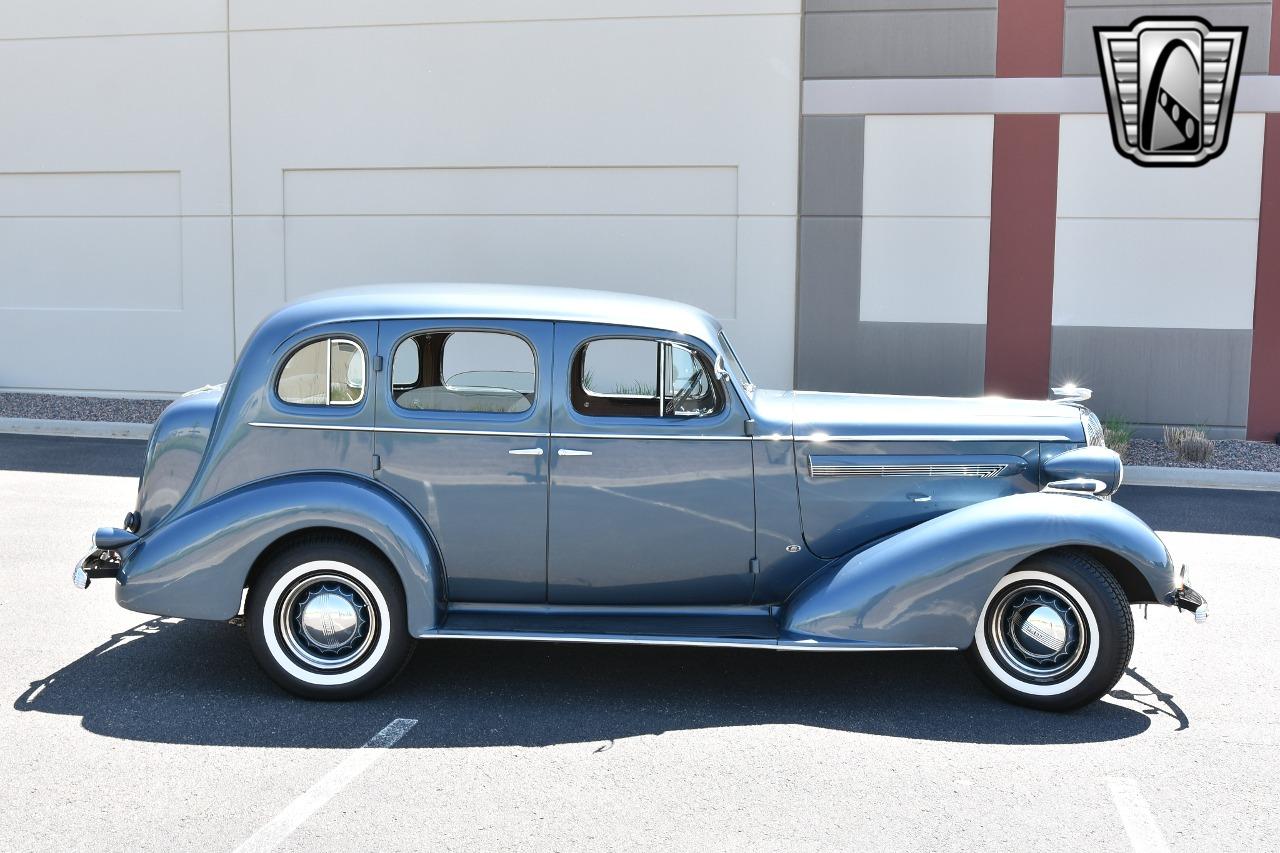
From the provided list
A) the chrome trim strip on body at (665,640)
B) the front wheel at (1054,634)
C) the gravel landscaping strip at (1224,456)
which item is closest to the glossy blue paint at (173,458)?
the chrome trim strip on body at (665,640)

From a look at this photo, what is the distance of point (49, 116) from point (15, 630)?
493 inches

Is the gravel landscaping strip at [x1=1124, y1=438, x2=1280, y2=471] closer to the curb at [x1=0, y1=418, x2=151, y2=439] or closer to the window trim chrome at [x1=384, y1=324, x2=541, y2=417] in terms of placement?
the window trim chrome at [x1=384, y1=324, x2=541, y2=417]

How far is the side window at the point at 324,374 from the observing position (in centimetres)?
540

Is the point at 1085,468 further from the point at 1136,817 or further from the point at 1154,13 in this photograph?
the point at 1154,13

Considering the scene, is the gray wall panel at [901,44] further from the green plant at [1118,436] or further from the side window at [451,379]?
the side window at [451,379]

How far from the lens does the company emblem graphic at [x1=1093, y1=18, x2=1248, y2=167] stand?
1363 centimetres

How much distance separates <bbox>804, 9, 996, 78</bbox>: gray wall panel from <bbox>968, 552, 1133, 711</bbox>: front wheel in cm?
1029

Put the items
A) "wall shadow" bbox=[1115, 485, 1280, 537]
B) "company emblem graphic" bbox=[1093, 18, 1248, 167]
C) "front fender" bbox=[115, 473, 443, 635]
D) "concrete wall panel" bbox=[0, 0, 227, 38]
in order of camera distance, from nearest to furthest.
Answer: "front fender" bbox=[115, 473, 443, 635]
"wall shadow" bbox=[1115, 485, 1280, 537]
"company emblem graphic" bbox=[1093, 18, 1248, 167]
"concrete wall panel" bbox=[0, 0, 227, 38]

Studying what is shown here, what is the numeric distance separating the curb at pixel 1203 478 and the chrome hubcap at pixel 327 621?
8773 mm

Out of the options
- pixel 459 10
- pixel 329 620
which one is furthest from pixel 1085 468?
pixel 459 10

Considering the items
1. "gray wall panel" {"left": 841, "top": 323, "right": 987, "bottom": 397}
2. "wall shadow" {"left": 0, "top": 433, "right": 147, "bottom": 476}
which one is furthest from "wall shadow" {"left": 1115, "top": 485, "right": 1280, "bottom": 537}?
"wall shadow" {"left": 0, "top": 433, "right": 147, "bottom": 476}

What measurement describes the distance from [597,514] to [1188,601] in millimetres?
2572

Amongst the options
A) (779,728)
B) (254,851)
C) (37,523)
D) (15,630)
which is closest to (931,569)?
(779,728)

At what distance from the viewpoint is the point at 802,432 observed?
541cm
